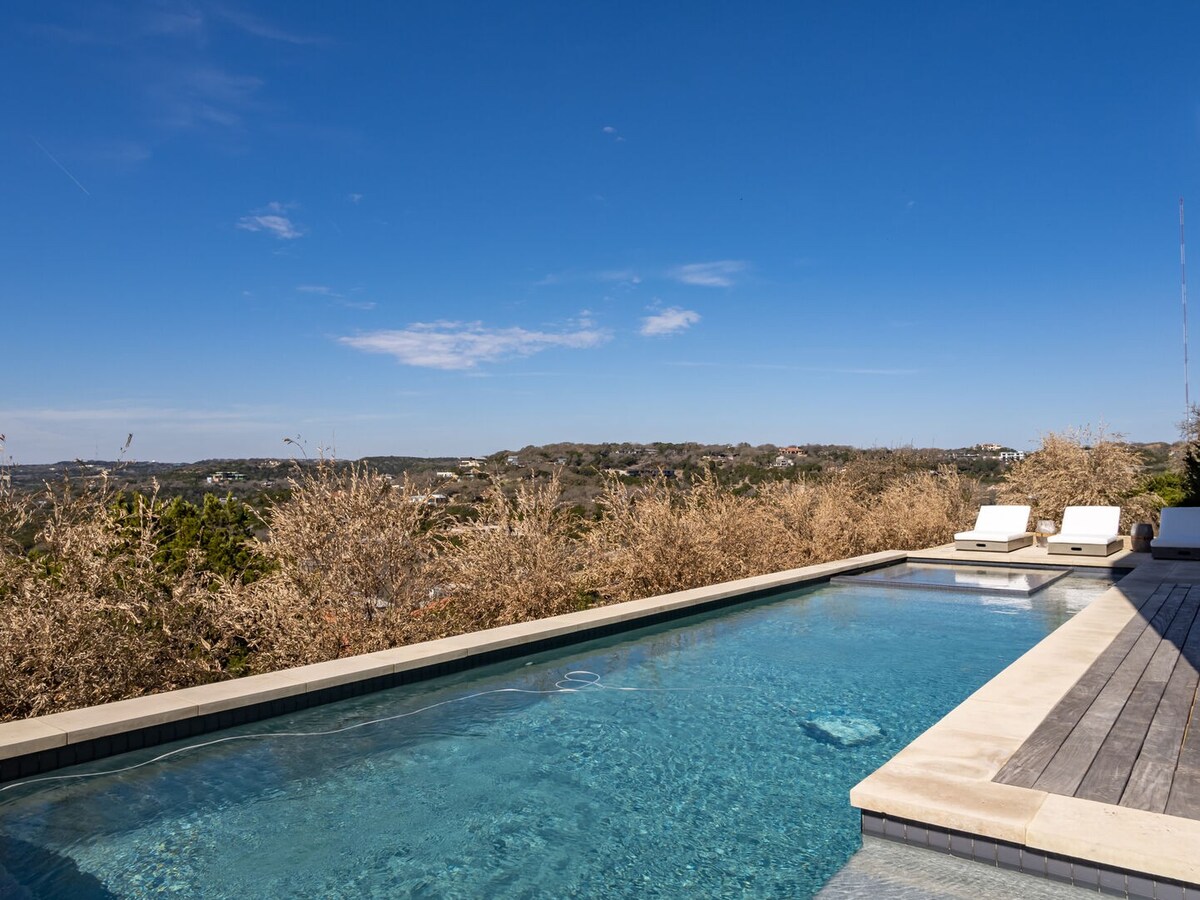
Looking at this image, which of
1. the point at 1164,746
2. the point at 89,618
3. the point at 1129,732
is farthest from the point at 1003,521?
the point at 89,618

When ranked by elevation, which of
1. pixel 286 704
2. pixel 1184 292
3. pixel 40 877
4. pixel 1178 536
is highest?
pixel 1184 292

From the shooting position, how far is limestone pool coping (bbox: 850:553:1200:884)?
7.43 feet

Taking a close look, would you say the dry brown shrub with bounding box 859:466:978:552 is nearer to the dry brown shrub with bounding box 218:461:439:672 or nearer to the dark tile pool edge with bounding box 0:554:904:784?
the dark tile pool edge with bounding box 0:554:904:784

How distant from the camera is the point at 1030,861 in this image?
2.42m

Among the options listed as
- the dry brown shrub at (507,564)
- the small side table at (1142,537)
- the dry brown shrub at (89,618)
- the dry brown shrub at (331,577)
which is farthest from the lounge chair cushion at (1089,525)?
the dry brown shrub at (89,618)

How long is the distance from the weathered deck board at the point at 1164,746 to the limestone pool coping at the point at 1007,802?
15 cm

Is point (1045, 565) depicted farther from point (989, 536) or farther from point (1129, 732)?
point (1129, 732)

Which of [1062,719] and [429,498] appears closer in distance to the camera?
[1062,719]

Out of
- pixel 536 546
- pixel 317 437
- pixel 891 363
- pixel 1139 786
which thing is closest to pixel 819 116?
pixel 891 363

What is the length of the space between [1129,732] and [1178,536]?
314 inches

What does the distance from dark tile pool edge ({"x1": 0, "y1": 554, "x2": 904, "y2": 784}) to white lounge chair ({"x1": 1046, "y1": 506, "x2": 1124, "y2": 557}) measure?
593cm

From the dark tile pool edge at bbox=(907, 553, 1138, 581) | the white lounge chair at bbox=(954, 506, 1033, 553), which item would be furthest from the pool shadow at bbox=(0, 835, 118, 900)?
the white lounge chair at bbox=(954, 506, 1033, 553)

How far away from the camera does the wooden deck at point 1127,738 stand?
2.65 metres

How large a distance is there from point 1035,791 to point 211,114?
1065 centimetres
